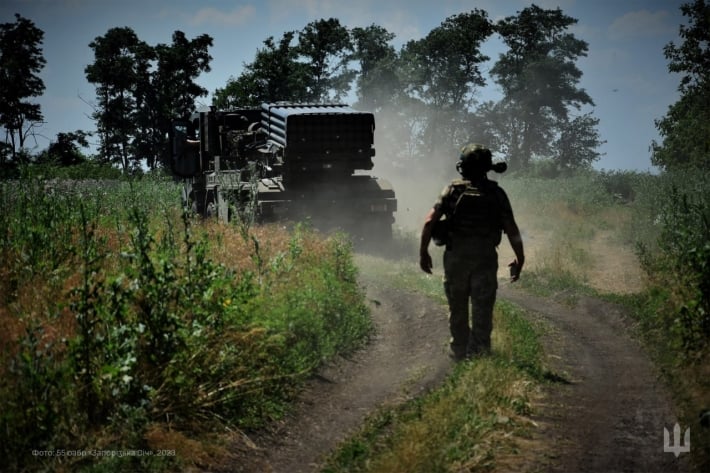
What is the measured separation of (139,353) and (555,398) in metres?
4.00

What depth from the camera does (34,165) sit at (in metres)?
11.4

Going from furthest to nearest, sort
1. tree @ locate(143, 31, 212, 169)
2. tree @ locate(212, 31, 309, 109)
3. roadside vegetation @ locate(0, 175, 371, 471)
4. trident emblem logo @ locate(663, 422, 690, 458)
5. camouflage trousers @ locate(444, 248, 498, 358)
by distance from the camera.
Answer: tree @ locate(143, 31, 212, 169)
tree @ locate(212, 31, 309, 109)
camouflage trousers @ locate(444, 248, 498, 358)
trident emblem logo @ locate(663, 422, 690, 458)
roadside vegetation @ locate(0, 175, 371, 471)

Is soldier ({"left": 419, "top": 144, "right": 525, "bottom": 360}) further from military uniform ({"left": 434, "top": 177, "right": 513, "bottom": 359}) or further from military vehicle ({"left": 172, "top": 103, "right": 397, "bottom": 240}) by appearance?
military vehicle ({"left": 172, "top": 103, "right": 397, "bottom": 240})

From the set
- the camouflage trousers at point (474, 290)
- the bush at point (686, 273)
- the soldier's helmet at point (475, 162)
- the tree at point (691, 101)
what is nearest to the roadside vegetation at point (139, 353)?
the camouflage trousers at point (474, 290)

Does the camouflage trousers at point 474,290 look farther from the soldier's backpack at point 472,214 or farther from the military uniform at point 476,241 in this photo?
the soldier's backpack at point 472,214

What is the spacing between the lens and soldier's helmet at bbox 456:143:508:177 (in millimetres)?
7680

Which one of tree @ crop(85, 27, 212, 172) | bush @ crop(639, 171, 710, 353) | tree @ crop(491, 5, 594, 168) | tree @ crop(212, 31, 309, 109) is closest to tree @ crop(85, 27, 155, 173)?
tree @ crop(85, 27, 212, 172)

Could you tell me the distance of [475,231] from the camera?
7.72 metres

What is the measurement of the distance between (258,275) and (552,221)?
18318 millimetres

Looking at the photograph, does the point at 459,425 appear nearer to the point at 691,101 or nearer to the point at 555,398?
the point at 555,398

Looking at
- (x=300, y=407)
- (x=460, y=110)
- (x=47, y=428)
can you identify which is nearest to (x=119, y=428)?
(x=47, y=428)

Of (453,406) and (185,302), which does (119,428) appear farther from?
(453,406)

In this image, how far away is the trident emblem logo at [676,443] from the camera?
5.51 m

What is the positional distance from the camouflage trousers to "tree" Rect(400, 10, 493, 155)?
53949 millimetres
